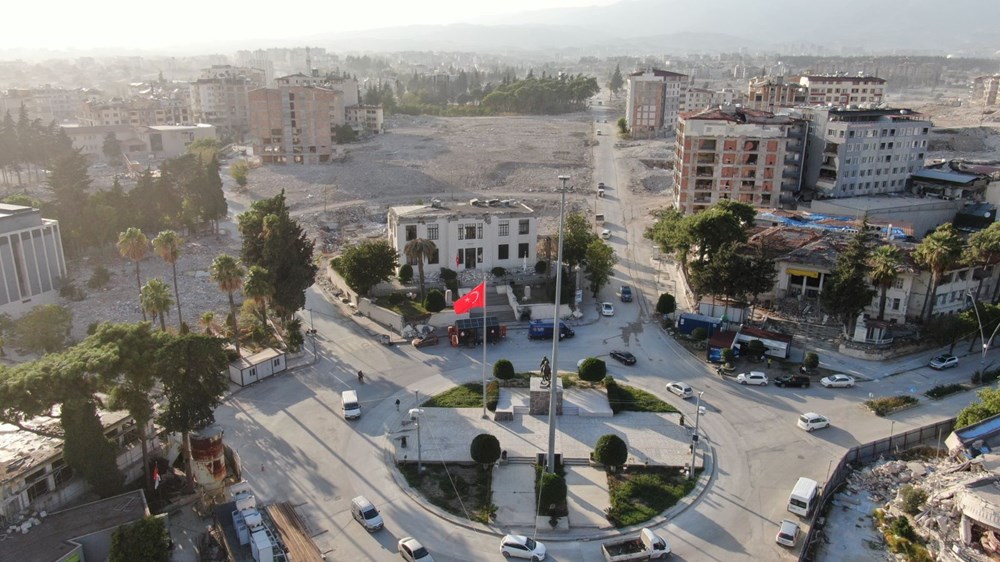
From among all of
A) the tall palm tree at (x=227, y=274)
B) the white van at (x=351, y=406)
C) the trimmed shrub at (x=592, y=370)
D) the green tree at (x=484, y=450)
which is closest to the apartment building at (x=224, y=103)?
the tall palm tree at (x=227, y=274)

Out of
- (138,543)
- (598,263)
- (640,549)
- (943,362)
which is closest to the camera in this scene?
(138,543)

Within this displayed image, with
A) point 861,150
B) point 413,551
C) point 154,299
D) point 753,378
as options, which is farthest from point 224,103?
point 413,551

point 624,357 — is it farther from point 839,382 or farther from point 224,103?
point 224,103

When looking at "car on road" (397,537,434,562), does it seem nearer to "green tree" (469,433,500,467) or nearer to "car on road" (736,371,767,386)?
"green tree" (469,433,500,467)

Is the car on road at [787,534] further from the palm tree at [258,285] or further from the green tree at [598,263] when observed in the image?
the palm tree at [258,285]

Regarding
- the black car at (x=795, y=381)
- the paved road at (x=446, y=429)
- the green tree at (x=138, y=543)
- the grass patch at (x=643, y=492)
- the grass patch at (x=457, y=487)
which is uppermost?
the green tree at (x=138, y=543)

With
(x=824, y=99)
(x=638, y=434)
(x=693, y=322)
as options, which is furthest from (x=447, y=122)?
(x=638, y=434)

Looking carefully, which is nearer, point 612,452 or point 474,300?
point 612,452
